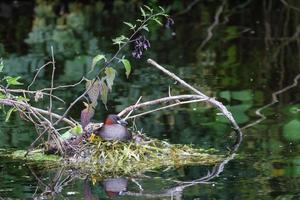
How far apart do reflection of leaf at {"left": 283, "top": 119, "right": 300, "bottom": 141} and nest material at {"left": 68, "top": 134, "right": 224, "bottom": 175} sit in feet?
2.67

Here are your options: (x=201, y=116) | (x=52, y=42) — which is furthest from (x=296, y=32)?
(x=201, y=116)

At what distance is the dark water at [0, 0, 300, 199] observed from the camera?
6117 mm

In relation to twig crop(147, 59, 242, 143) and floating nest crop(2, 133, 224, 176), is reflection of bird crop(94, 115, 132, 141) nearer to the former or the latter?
floating nest crop(2, 133, 224, 176)

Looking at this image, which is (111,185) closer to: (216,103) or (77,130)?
(77,130)

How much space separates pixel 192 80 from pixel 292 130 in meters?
2.93

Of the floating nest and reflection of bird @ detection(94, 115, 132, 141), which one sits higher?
reflection of bird @ detection(94, 115, 132, 141)

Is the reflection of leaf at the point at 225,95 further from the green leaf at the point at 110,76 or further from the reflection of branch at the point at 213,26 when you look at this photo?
the reflection of branch at the point at 213,26

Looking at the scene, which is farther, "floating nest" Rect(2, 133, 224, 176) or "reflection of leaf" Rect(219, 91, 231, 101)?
"reflection of leaf" Rect(219, 91, 231, 101)

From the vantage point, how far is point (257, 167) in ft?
21.4

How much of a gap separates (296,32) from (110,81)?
8284mm

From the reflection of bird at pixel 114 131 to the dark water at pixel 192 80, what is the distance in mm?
436

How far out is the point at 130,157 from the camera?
21.8ft

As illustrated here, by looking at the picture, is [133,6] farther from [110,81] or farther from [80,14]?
[110,81]

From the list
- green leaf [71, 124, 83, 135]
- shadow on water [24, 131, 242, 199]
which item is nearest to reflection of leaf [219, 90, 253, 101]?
shadow on water [24, 131, 242, 199]
